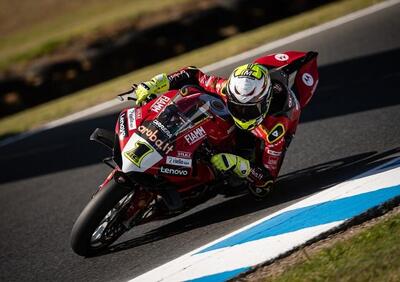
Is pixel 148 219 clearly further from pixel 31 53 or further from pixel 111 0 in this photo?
pixel 111 0

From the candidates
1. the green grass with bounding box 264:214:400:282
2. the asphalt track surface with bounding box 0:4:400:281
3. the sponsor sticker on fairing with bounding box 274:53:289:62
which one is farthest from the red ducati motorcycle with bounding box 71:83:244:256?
the green grass with bounding box 264:214:400:282

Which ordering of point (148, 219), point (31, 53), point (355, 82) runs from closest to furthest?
point (148, 219), point (355, 82), point (31, 53)

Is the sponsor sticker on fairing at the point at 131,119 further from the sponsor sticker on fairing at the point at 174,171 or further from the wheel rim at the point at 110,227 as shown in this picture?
the wheel rim at the point at 110,227

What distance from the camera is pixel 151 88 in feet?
18.4

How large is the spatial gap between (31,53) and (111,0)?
6.08m

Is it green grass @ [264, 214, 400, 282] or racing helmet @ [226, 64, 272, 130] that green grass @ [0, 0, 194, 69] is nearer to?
racing helmet @ [226, 64, 272, 130]

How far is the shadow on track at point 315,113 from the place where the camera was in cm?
720

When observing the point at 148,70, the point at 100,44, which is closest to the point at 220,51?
the point at 148,70

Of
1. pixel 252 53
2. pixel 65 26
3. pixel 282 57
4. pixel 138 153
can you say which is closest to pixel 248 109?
pixel 138 153

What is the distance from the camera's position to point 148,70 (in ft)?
36.3

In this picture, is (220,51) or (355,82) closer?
(355,82)

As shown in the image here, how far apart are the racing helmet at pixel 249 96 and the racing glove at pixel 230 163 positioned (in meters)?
0.35

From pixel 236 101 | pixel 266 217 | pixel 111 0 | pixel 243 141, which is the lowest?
pixel 111 0

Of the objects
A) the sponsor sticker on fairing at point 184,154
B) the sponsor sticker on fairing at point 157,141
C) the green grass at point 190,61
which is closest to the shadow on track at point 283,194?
the sponsor sticker on fairing at point 184,154
